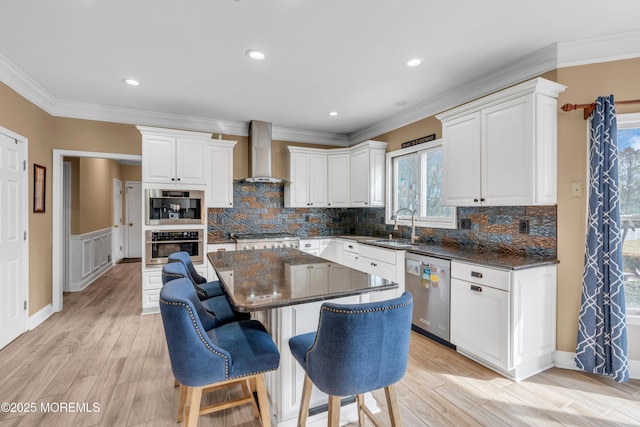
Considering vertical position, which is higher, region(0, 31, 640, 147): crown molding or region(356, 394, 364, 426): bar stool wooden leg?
region(0, 31, 640, 147): crown molding

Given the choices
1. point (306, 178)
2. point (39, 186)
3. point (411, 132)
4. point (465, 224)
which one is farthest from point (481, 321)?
point (39, 186)

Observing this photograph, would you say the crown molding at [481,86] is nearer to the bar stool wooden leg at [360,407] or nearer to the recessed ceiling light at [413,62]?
the recessed ceiling light at [413,62]

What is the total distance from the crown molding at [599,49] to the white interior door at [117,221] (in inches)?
322

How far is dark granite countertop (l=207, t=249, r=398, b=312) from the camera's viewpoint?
1.44m

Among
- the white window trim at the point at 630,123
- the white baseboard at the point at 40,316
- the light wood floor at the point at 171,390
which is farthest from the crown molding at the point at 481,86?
the white baseboard at the point at 40,316

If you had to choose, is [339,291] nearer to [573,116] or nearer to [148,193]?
[573,116]

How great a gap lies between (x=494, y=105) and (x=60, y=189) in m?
5.07

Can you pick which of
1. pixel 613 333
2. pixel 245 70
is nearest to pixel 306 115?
pixel 245 70

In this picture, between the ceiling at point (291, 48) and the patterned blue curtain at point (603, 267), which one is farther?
the patterned blue curtain at point (603, 267)

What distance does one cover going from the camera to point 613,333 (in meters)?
2.26

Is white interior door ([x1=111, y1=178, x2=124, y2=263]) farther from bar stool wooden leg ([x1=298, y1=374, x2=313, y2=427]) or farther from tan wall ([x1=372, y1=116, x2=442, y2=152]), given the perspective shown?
bar stool wooden leg ([x1=298, y1=374, x2=313, y2=427])

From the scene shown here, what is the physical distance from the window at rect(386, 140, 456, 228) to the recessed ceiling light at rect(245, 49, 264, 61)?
224 centimetres

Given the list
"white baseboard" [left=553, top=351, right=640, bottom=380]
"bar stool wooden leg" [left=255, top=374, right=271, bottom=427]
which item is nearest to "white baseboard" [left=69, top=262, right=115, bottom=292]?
"bar stool wooden leg" [left=255, top=374, right=271, bottom=427]

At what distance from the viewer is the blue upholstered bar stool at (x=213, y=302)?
1.89 m
